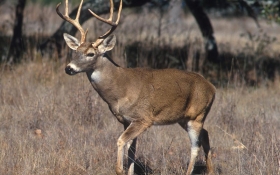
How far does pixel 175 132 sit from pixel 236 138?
0.79 meters

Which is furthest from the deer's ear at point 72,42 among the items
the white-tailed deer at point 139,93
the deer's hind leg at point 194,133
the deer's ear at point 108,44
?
the deer's hind leg at point 194,133

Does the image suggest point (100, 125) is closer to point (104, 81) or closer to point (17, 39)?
A: point (104, 81)

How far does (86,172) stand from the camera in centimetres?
767

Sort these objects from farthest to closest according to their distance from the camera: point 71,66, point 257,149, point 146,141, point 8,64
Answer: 1. point 8,64
2. point 146,141
3. point 257,149
4. point 71,66

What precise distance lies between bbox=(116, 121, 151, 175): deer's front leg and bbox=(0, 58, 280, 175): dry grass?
508mm

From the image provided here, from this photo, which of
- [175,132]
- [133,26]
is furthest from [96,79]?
[133,26]

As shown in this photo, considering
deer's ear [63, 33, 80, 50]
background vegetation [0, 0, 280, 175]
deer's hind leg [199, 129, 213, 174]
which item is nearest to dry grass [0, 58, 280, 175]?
background vegetation [0, 0, 280, 175]

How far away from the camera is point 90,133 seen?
9.23 metres

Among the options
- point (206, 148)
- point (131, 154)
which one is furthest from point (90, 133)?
point (206, 148)

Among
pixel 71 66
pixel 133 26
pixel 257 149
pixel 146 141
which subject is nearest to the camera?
pixel 71 66

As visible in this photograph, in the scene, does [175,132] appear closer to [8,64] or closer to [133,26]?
[8,64]

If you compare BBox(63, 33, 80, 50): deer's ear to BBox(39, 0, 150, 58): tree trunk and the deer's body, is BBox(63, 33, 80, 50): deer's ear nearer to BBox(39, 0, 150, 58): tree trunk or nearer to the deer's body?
the deer's body

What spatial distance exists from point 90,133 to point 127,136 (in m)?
1.96

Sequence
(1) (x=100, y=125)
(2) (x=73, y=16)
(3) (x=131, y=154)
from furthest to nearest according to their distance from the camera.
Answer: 1. (2) (x=73, y=16)
2. (1) (x=100, y=125)
3. (3) (x=131, y=154)
